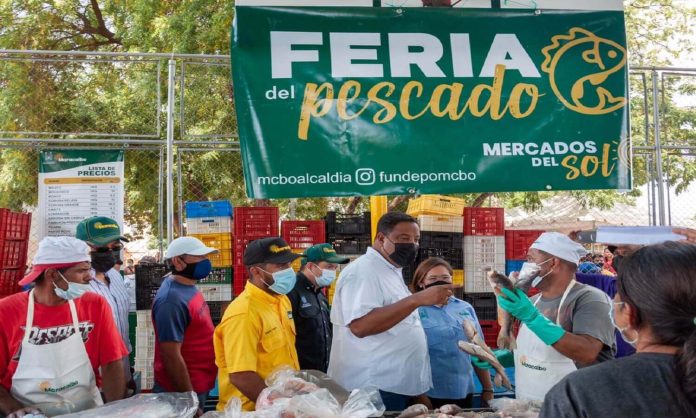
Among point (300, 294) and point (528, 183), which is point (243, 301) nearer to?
point (300, 294)

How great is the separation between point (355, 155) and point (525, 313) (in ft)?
6.50

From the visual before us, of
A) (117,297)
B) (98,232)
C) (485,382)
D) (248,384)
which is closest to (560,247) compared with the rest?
(485,382)

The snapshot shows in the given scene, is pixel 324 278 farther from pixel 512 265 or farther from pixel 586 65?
pixel 512 265

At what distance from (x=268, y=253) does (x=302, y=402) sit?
52.5 inches

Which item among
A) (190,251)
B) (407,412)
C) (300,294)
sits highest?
(190,251)

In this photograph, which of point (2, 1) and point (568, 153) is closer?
point (568, 153)

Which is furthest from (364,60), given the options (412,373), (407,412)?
(407,412)

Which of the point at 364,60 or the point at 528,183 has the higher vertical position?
the point at 364,60

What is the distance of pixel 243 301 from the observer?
3.99 meters

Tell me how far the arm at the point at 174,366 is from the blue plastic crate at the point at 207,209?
124 inches

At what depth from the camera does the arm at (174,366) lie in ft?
15.3

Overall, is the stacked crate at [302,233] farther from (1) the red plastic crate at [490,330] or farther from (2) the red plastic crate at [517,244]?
(2) the red plastic crate at [517,244]

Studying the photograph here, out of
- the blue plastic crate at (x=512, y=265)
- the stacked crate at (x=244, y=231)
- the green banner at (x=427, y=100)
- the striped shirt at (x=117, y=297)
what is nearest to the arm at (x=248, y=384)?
the green banner at (x=427, y=100)

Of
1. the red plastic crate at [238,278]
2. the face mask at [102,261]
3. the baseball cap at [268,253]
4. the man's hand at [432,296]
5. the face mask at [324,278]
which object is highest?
the baseball cap at [268,253]
